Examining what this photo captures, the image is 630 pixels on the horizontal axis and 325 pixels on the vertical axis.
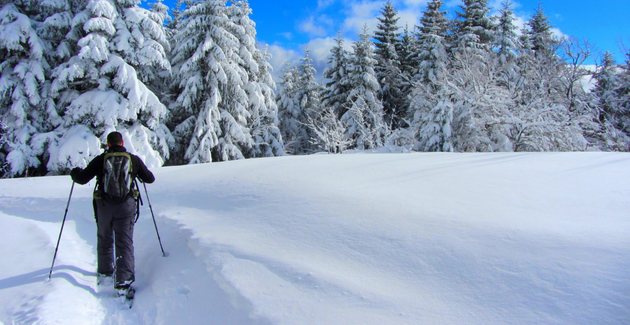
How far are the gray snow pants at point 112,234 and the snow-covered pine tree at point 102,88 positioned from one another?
9.89 m

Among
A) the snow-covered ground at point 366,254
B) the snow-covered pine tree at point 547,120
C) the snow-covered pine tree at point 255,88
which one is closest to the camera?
the snow-covered ground at point 366,254

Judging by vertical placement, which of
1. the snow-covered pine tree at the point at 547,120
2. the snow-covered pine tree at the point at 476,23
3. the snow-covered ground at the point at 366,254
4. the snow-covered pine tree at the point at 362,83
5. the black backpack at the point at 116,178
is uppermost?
the snow-covered pine tree at the point at 476,23

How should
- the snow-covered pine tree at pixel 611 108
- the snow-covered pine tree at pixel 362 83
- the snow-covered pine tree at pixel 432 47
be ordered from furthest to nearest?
the snow-covered pine tree at pixel 362 83 → the snow-covered pine tree at pixel 432 47 → the snow-covered pine tree at pixel 611 108

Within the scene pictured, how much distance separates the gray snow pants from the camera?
3451 millimetres

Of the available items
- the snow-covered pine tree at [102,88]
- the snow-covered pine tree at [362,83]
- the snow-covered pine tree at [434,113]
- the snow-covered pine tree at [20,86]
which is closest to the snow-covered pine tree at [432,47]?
the snow-covered pine tree at [434,113]

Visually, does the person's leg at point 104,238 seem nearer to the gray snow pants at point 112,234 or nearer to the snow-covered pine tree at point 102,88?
the gray snow pants at point 112,234

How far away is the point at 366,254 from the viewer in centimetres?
303

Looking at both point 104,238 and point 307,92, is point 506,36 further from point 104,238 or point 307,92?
point 104,238

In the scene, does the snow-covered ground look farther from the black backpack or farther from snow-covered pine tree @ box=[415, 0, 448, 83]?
snow-covered pine tree @ box=[415, 0, 448, 83]

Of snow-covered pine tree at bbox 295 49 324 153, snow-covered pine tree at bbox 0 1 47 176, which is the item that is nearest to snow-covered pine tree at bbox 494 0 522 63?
snow-covered pine tree at bbox 295 49 324 153

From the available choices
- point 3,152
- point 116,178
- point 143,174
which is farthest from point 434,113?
point 3,152

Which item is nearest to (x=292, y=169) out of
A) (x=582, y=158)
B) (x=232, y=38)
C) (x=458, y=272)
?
(x=458, y=272)

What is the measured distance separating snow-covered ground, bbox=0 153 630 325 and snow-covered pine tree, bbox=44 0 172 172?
7.58m

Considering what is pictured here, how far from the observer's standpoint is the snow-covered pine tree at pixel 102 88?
1175 cm
